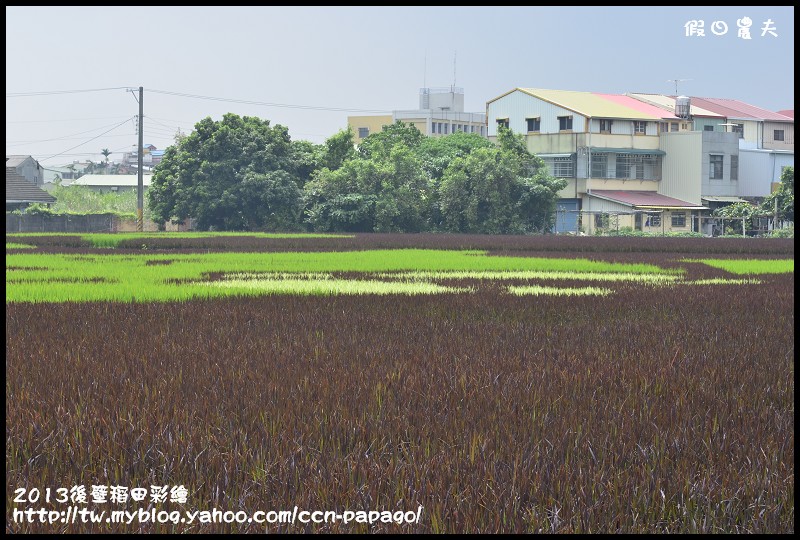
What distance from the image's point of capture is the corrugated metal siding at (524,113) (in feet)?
201

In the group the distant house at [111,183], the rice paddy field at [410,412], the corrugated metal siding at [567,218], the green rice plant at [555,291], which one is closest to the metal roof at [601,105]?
the corrugated metal siding at [567,218]

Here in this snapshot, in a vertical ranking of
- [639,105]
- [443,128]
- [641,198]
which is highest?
[443,128]

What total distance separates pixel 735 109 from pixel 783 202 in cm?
2177

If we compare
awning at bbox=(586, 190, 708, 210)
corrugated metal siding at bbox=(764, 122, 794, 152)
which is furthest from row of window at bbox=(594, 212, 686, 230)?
corrugated metal siding at bbox=(764, 122, 794, 152)

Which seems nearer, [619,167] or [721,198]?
[721,198]

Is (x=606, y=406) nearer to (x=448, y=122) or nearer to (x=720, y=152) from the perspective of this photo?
(x=720, y=152)

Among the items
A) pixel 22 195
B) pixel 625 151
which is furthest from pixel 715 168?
pixel 22 195

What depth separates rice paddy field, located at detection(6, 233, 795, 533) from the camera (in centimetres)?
380

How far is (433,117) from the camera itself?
4473 inches

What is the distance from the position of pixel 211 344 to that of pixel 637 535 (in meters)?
5.60

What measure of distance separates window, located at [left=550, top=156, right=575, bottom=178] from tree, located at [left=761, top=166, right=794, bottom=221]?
10.7 metres

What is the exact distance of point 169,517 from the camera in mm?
3547

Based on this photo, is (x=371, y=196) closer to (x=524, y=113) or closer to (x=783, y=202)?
(x=524, y=113)

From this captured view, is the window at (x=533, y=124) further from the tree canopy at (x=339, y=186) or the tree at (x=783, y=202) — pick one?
the tree at (x=783, y=202)
